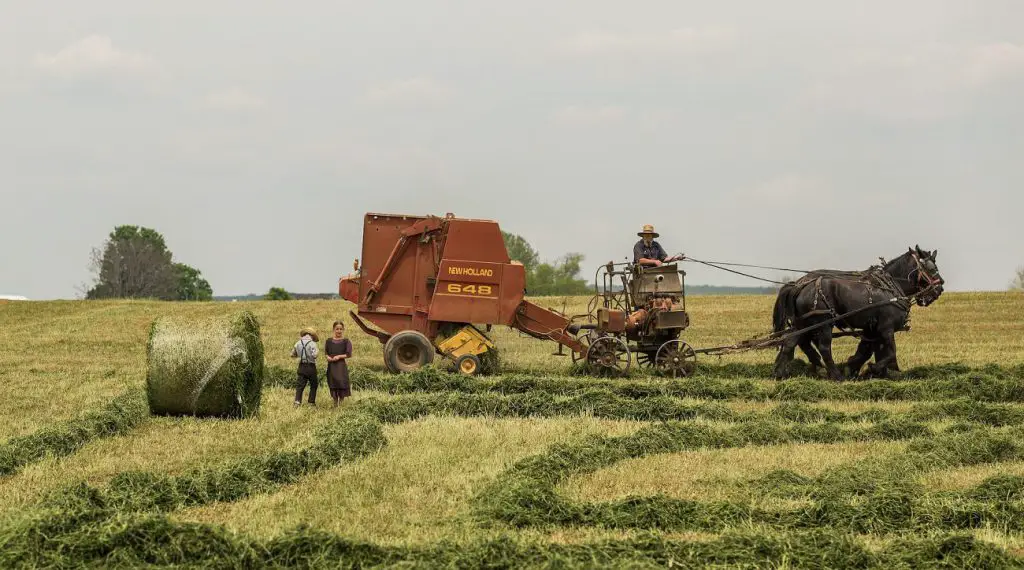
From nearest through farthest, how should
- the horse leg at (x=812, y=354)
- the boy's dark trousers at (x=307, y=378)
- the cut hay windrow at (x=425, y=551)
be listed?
the cut hay windrow at (x=425, y=551)
the boy's dark trousers at (x=307, y=378)
the horse leg at (x=812, y=354)

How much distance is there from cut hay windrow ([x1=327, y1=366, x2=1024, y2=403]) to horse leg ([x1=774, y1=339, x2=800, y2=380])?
1384mm

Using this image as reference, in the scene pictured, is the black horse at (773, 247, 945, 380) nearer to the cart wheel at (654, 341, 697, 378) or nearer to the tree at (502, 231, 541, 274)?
the cart wheel at (654, 341, 697, 378)

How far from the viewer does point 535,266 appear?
286 feet

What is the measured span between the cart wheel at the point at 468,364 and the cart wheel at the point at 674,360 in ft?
10.5

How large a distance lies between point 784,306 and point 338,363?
28.4ft

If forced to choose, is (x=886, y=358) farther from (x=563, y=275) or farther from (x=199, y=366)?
(x=563, y=275)

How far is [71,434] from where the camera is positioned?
40.8 ft

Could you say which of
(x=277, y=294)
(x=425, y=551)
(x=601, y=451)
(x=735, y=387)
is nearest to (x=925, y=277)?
(x=735, y=387)

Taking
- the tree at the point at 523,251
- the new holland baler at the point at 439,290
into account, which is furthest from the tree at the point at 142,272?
the new holland baler at the point at 439,290

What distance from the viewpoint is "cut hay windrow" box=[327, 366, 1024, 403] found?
16.5m

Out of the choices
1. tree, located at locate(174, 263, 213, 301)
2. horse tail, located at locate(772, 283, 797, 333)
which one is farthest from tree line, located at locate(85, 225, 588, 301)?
horse tail, located at locate(772, 283, 797, 333)

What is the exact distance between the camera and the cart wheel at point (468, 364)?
18797 millimetres

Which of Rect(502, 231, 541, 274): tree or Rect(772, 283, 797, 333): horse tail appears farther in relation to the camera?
Rect(502, 231, 541, 274): tree

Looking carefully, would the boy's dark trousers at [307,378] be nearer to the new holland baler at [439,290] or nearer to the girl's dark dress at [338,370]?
the girl's dark dress at [338,370]
